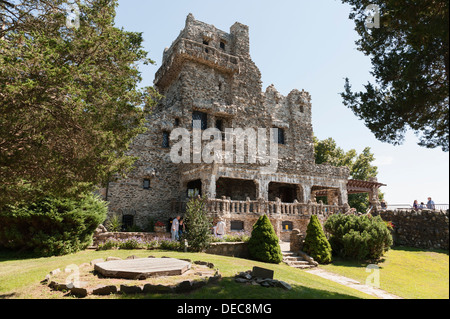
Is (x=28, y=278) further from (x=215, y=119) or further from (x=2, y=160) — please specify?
(x=215, y=119)

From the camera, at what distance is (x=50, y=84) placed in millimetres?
6227

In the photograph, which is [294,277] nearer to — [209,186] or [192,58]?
[209,186]

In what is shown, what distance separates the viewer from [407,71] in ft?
20.9

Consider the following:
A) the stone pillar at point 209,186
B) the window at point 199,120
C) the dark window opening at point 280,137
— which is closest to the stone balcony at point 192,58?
the window at point 199,120

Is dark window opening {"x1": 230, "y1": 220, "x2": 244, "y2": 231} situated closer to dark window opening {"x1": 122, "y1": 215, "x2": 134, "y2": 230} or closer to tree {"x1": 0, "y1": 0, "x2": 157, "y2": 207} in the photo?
dark window opening {"x1": 122, "y1": 215, "x2": 134, "y2": 230}

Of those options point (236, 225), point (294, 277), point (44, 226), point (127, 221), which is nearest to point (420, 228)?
point (236, 225)

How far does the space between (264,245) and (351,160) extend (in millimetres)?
31780

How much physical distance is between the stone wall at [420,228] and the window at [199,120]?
59.1 ft

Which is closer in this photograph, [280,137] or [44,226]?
[44,226]

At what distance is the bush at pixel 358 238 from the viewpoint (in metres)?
15.7

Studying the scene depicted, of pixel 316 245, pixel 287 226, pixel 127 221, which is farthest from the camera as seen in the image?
pixel 127 221

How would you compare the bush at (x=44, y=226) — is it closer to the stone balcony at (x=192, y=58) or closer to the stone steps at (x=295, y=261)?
the stone steps at (x=295, y=261)

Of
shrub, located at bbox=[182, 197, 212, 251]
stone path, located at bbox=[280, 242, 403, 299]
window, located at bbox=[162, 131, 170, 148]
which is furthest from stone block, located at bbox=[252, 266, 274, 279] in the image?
window, located at bbox=[162, 131, 170, 148]
